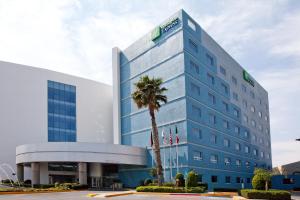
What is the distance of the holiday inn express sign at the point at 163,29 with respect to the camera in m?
70.9

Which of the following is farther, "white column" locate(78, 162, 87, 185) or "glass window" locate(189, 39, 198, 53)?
"glass window" locate(189, 39, 198, 53)

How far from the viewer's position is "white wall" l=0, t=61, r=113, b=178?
8106cm

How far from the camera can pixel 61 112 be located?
89.9m

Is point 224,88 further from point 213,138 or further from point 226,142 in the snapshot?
point 213,138

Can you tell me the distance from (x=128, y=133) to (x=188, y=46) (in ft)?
72.0

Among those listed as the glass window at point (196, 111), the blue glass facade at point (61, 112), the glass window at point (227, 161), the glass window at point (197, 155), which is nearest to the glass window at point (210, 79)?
the glass window at point (196, 111)

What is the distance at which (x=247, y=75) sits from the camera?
10056 centimetres

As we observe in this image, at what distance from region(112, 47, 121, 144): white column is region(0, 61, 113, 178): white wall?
1161 cm

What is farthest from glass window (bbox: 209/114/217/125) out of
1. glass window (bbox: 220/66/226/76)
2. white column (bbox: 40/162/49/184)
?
white column (bbox: 40/162/49/184)

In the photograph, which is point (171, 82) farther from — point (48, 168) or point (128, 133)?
point (48, 168)

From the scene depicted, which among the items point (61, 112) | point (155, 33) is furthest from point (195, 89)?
point (61, 112)

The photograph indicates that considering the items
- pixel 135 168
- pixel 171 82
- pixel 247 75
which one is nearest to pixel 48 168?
pixel 135 168

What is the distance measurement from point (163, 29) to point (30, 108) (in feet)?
106

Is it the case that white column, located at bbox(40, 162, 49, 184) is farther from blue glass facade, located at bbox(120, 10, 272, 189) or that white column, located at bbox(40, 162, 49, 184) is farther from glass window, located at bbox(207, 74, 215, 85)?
glass window, located at bbox(207, 74, 215, 85)
